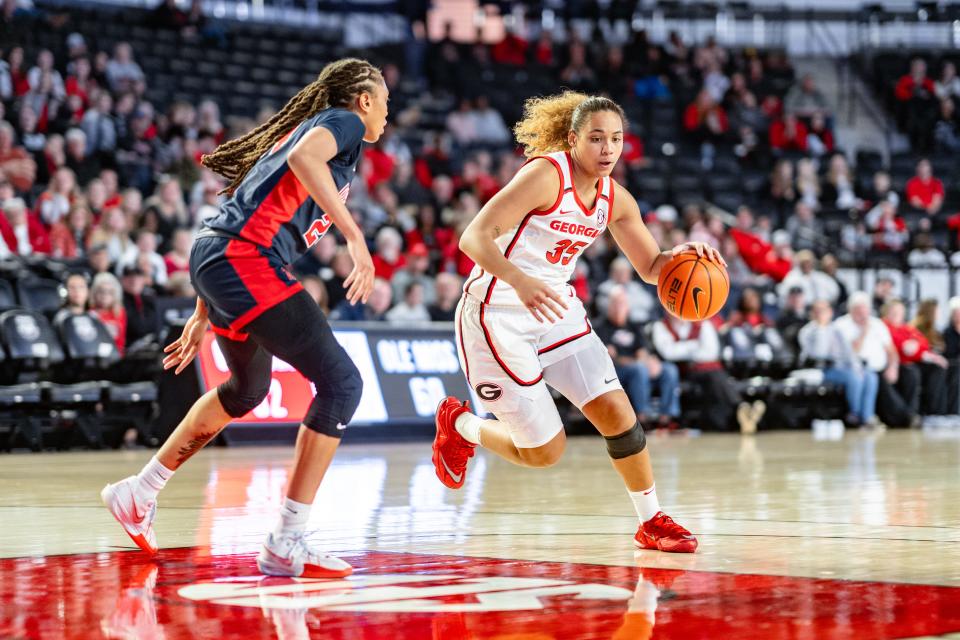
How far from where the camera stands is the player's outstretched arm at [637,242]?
523cm

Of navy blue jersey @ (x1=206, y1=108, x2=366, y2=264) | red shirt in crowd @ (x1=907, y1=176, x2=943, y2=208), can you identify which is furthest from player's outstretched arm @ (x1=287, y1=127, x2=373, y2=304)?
red shirt in crowd @ (x1=907, y1=176, x2=943, y2=208)

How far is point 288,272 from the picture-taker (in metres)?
4.36

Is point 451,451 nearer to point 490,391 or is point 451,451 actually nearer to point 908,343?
point 490,391

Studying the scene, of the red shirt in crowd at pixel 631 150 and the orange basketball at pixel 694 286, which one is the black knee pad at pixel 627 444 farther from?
the red shirt in crowd at pixel 631 150

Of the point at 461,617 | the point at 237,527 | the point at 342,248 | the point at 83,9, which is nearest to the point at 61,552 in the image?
the point at 237,527

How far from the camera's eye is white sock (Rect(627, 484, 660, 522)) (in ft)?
16.2

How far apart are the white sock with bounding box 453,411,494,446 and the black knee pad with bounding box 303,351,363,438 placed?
1493 millimetres

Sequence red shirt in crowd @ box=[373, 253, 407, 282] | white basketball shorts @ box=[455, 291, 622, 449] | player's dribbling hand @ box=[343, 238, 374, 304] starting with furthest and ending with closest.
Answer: red shirt in crowd @ box=[373, 253, 407, 282], white basketball shorts @ box=[455, 291, 622, 449], player's dribbling hand @ box=[343, 238, 374, 304]

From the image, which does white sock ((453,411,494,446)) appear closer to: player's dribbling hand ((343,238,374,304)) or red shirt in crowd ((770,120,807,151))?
player's dribbling hand ((343,238,374,304))

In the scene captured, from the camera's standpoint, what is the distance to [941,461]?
9445 millimetres

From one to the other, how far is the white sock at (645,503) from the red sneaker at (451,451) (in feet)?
3.39

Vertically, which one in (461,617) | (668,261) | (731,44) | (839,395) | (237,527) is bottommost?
(839,395)

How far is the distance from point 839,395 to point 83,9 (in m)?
10.8

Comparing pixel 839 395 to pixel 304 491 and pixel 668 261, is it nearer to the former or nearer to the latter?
pixel 668 261
